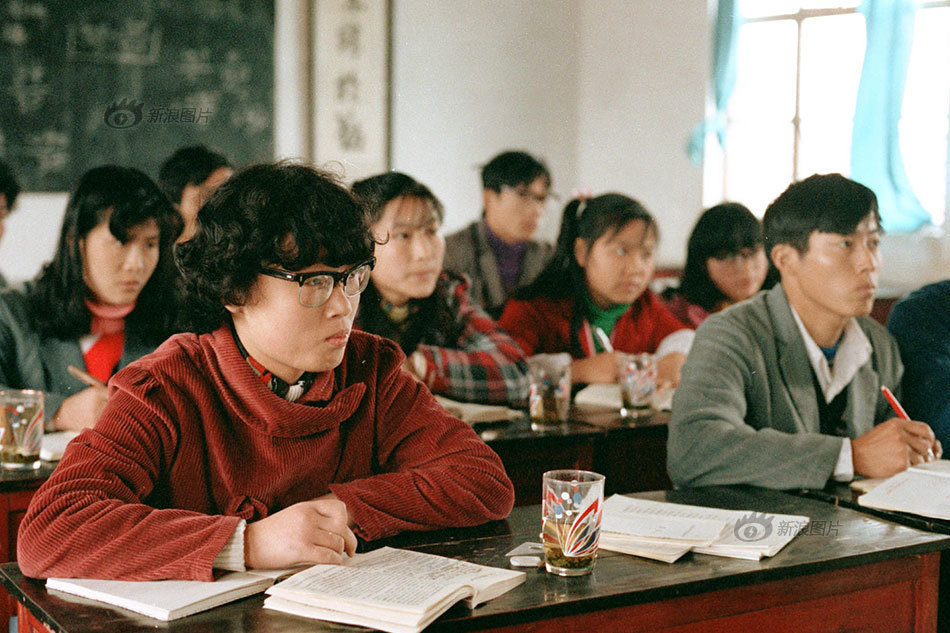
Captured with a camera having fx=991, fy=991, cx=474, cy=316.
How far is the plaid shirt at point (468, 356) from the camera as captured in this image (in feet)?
8.37

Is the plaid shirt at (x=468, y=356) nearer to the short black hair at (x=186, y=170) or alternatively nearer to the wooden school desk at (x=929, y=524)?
the wooden school desk at (x=929, y=524)

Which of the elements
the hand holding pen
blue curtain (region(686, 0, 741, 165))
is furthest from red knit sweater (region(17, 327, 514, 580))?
blue curtain (region(686, 0, 741, 165))

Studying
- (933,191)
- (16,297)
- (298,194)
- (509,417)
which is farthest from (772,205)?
(933,191)

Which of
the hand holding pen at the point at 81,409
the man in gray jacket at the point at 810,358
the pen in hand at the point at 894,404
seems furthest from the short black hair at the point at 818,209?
the hand holding pen at the point at 81,409

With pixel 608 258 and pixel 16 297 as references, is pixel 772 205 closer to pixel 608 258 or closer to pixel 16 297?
pixel 608 258

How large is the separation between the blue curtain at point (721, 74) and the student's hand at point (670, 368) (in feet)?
8.82

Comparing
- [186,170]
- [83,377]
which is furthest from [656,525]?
[186,170]

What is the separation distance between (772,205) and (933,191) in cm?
294

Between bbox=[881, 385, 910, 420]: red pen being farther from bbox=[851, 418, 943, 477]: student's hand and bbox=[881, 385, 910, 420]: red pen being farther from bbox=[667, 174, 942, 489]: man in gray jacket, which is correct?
bbox=[851, 418, 943, 477]: student's hand

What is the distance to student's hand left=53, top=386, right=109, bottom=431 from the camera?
83.2 inches

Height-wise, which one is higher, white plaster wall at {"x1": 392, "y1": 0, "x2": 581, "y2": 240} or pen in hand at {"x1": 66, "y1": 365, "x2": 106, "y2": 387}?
white plaster wall at {"x1": 392, "y1": 0, "x2": 581, "y2": 240}

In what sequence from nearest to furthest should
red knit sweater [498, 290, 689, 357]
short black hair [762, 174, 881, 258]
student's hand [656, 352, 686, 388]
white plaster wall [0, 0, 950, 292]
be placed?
1. short black hair [762, 174, 881, 258]
2. student's hand [656, 352, 686, 388]
3. red knit sweater [498, 290, 689, 357]
4. white plaster wall [0, 0, 950, 292]

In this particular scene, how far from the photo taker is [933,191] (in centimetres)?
462
